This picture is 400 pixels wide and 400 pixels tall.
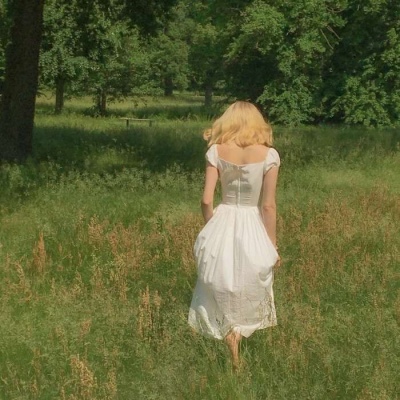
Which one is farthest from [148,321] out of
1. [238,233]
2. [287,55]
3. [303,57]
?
[303,57]

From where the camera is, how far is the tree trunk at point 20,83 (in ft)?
48.5

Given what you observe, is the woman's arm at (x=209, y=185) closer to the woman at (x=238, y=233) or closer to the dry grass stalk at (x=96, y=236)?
the woman at (x=238, y=233)

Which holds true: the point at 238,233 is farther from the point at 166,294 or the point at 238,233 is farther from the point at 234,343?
the point at 166,294

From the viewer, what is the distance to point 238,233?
548 centimetres

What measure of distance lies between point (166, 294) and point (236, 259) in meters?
1.65

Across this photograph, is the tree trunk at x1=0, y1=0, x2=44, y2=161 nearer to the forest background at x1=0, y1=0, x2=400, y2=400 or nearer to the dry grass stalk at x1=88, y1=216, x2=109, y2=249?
the forest background at x1=0, y1=0, x2=400, y2=400

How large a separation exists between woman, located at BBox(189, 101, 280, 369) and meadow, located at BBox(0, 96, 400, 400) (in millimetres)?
200

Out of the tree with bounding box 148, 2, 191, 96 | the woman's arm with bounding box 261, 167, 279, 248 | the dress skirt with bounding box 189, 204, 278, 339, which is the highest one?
the woman's arm with bounding box 261, 167, 279, 248

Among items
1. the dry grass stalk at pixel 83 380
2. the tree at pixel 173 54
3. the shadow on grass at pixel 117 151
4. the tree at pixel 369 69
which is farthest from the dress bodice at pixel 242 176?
the tree at pixel 173 54

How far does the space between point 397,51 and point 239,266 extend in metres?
30.2

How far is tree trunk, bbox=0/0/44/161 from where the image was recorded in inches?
583

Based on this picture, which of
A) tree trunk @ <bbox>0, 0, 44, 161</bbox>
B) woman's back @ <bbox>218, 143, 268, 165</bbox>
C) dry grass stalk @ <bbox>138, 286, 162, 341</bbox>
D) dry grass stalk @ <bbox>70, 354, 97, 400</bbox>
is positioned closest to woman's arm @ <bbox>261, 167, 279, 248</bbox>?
woman's back @ <bbox>218, 143, 268, 165</bbox>

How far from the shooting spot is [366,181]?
14.1m

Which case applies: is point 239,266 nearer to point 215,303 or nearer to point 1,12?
point 215,303
